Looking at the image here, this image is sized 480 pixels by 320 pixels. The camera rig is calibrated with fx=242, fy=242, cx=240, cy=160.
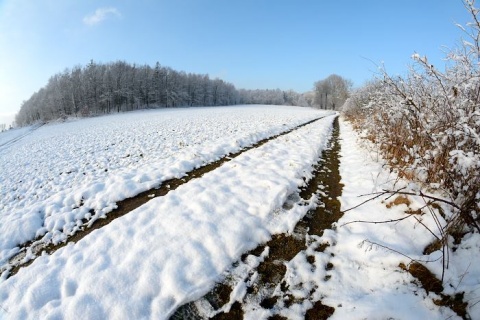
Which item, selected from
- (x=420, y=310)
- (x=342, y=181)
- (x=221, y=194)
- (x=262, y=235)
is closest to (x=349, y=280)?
(x=420, y=310)

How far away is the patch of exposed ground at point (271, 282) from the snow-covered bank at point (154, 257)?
0.47 feet

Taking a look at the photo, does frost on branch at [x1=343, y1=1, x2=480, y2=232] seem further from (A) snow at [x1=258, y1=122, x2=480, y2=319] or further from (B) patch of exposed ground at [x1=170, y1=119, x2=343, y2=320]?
(B) patch of exposed ground at [x1=170, y1=119, x2=343, y2=320]

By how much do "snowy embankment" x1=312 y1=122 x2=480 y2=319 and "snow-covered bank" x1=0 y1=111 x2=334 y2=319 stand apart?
→ 103 cm

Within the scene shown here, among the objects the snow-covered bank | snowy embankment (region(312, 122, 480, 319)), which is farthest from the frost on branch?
the snow-covered bank

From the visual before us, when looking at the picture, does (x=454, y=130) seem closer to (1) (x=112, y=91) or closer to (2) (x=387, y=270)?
Answer: (2) (x=387, y=270)

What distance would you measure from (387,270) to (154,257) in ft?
10.3

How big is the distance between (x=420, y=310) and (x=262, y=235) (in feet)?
7.06

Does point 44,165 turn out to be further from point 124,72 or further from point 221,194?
point 124,72

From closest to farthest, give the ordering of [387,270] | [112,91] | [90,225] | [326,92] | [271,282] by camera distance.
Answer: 1. [387,270]
2. [271,282]
3. [90,225]
4. [112,91]
5. [326,92]

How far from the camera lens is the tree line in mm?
55406

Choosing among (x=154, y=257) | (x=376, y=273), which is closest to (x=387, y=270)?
(x=376, y=273)

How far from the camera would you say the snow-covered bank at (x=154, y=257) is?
113 inches

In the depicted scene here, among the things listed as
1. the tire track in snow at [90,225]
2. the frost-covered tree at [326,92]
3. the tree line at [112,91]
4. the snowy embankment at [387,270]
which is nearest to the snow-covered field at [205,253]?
the snowy embankment at [387,270]

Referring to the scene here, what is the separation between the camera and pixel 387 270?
307 cm
